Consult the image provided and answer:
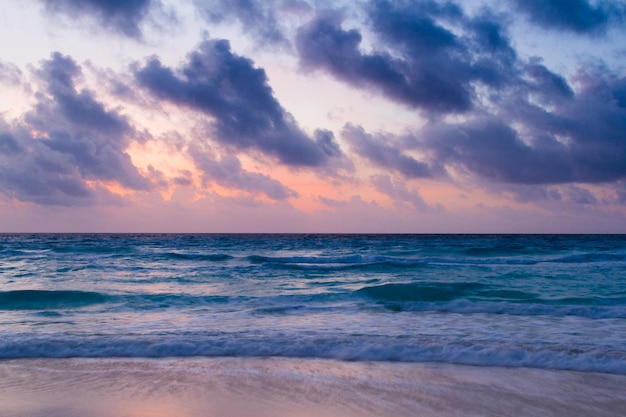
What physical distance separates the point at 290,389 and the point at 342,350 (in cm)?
195

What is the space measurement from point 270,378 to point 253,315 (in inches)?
206

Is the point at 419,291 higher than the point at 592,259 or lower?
lower

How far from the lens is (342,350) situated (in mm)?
7582

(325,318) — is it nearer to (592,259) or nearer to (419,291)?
(419,291)

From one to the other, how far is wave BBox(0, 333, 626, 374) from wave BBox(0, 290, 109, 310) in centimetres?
623

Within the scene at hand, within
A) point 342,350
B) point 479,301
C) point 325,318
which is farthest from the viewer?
point 479,301

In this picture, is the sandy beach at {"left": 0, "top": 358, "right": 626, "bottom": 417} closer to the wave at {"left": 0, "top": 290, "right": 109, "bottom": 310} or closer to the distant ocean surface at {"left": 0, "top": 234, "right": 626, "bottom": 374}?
the distant ocean surface at {"left": 0, "top": 234, "right": 626, "bottom": 374}

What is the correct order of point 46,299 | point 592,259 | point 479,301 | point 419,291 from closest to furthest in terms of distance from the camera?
point 479,301 < point 46,299 < point 419,291 < point 592,259

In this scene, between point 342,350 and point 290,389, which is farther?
point 342,350

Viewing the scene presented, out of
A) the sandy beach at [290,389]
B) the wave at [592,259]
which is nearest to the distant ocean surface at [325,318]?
the sandy beach at [290,389]

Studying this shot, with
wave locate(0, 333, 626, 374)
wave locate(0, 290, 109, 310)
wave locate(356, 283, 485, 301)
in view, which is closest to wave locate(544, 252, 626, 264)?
wave locate(356, 283, 485, 301)

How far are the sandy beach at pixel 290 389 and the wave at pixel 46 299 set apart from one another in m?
7.42

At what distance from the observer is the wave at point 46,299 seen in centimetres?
1371

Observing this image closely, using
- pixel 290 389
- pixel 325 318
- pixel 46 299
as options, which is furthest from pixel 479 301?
pixel 46 299
